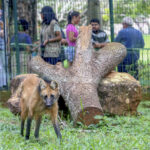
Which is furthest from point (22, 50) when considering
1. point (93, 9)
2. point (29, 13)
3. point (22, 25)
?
point (29, 13)

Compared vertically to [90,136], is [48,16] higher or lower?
higher

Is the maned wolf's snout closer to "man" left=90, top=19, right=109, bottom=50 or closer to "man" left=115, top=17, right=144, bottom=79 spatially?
"man" left=90, top=19, right=109, bottom=50

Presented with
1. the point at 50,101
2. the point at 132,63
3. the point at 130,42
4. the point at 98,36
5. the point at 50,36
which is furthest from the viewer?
the point at 130,42

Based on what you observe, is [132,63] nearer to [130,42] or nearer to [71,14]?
[130,42]

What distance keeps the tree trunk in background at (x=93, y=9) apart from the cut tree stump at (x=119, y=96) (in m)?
3.00

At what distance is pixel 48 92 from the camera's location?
5172 millimetres

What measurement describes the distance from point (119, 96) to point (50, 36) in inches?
103

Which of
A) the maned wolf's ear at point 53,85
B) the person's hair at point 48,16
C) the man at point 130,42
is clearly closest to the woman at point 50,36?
the person's hair at point 48,16

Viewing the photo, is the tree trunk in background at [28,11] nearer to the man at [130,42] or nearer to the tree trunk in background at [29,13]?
the tree trunk in background at [29,13]

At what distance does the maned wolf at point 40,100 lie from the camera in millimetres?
5191

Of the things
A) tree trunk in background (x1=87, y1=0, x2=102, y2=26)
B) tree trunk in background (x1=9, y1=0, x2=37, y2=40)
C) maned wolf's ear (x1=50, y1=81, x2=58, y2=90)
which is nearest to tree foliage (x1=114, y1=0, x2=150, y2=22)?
tree trunk in background (x1=87, y1=0, x2=102, y2=26)

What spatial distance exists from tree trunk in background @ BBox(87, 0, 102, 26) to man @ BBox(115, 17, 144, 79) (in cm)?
77

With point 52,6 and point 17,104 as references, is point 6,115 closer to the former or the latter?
point 17,104

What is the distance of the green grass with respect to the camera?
15.7ft
